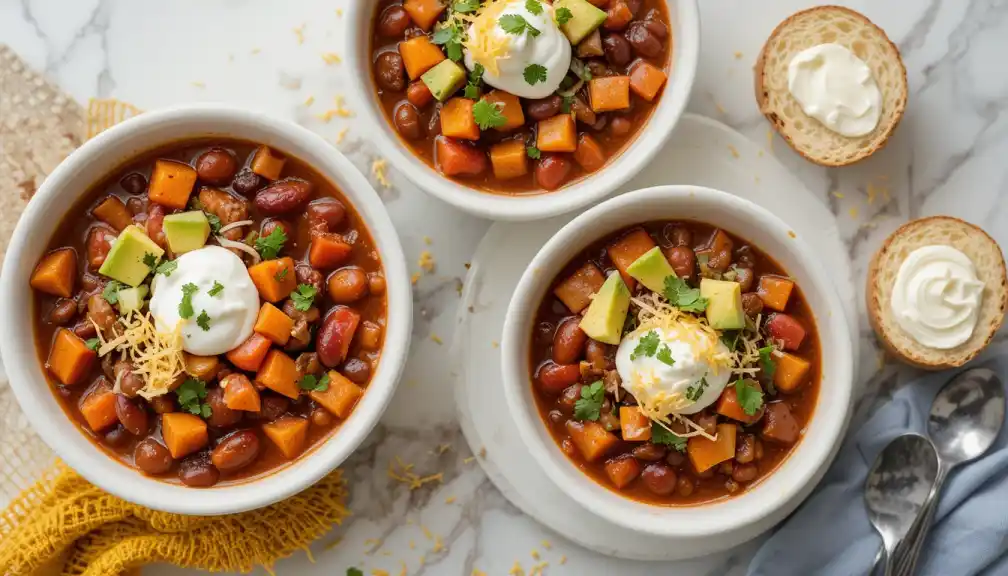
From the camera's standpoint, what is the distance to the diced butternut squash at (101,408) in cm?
342

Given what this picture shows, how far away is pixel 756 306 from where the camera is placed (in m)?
3.44

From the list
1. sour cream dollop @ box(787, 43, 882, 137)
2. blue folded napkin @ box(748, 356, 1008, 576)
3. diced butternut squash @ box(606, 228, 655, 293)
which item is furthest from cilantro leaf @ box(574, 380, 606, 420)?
sour cream dollop @ box(787, 43, 882, 137)

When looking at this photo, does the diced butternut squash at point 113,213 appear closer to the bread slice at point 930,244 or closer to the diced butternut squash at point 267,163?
the diced butternut squash at point 267,163

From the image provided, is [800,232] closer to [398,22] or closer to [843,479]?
[843,479]

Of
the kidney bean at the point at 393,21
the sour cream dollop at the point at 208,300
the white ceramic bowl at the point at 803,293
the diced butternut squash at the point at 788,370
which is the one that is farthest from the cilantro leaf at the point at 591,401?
the kidney bean at the point at 393,21

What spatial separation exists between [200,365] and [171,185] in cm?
65

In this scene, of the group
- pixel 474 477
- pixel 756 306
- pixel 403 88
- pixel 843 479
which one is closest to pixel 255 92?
pixel 403 88

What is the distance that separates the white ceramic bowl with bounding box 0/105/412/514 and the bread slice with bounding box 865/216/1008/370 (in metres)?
1.84

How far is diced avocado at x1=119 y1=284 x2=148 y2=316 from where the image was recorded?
335 centimetres

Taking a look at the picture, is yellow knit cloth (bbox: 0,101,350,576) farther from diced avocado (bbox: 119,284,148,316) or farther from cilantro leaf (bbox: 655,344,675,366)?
cilantro leaf (bbox: 655,344,675,366)

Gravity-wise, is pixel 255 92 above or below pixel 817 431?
above

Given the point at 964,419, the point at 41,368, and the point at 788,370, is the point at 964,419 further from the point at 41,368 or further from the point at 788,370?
the point at 41,368

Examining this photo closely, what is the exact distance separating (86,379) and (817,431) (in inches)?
102

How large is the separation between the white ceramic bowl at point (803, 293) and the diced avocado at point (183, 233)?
110 cm
